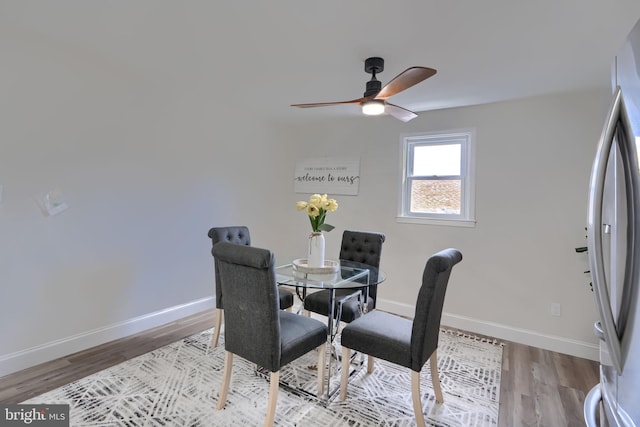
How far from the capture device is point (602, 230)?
953 millimetres

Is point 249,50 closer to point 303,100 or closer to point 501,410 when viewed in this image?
point 303,100

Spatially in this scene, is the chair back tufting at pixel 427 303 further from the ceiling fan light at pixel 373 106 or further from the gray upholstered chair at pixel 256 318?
the ceiling fan light at pixel 373 106

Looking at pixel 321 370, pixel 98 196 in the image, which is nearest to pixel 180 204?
pixel 98 196

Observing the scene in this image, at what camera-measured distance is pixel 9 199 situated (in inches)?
87.4

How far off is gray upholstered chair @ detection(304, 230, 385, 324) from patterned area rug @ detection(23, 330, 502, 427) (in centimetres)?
41

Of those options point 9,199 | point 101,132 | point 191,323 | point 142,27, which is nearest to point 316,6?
point 142,27

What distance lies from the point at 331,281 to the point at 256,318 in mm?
638

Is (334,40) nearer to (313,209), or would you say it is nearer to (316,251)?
(313,209)

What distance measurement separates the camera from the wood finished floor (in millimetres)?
2006

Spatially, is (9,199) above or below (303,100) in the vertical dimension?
below

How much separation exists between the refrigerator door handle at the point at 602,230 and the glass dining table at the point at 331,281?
4.61 ft

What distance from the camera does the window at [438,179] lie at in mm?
3371


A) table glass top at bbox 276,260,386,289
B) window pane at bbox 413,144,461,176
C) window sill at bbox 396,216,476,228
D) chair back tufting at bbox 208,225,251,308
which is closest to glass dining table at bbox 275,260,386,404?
table glass top at bbox 276,260,386,289

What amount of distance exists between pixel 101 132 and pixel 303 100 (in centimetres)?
185
